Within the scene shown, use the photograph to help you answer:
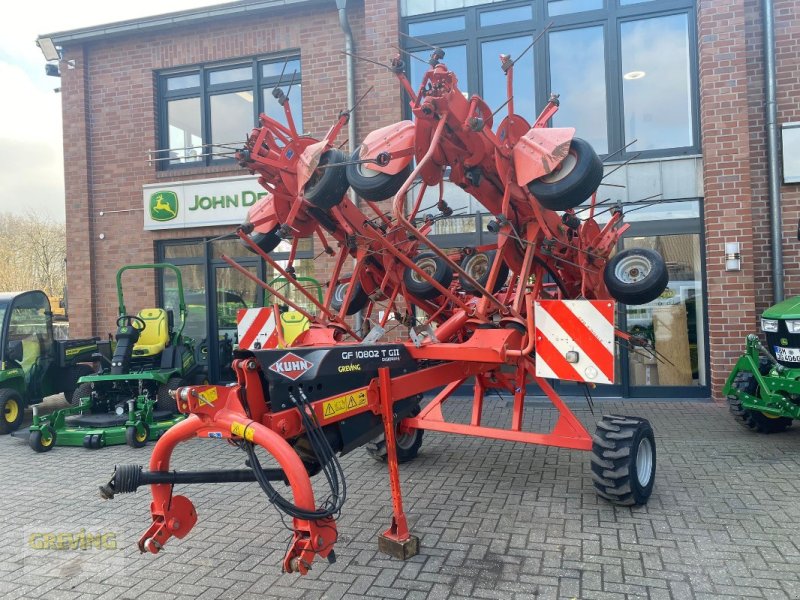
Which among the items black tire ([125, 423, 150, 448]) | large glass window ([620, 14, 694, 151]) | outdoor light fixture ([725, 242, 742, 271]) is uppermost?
large glass window ([620, 14, 694, 151])

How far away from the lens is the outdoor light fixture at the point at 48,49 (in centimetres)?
1109

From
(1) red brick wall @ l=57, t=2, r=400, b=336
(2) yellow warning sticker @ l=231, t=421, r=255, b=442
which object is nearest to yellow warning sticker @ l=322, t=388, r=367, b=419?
A: (2) yellow warning sticker @ l=231, t=421, r=255, b=442

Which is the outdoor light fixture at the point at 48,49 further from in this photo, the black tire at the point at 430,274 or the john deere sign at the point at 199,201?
the black tire at the point at 430,274

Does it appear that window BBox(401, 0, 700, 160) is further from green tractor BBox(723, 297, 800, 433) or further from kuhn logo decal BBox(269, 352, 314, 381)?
kuhn logo decal BBox(269, 352, 314, 381)

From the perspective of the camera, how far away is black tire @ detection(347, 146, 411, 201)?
13.6 feet

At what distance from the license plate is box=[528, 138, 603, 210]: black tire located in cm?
360

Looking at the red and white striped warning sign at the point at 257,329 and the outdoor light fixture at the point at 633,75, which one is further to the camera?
the outdoor light fixture at the point at 633,75

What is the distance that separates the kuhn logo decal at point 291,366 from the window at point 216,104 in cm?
778

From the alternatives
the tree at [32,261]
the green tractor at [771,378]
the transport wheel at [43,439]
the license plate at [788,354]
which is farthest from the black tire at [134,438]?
the tree at [32,261]

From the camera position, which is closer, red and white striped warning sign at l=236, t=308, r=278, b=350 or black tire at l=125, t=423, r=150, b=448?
red and white striped warning sign at l=236, t=308, r=278, b=350

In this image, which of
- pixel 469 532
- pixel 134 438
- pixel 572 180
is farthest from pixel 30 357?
pixel 572 180

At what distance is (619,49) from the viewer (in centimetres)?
910

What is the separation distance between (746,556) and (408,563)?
202 cm

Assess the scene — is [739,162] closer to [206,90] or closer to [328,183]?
[328,183]
